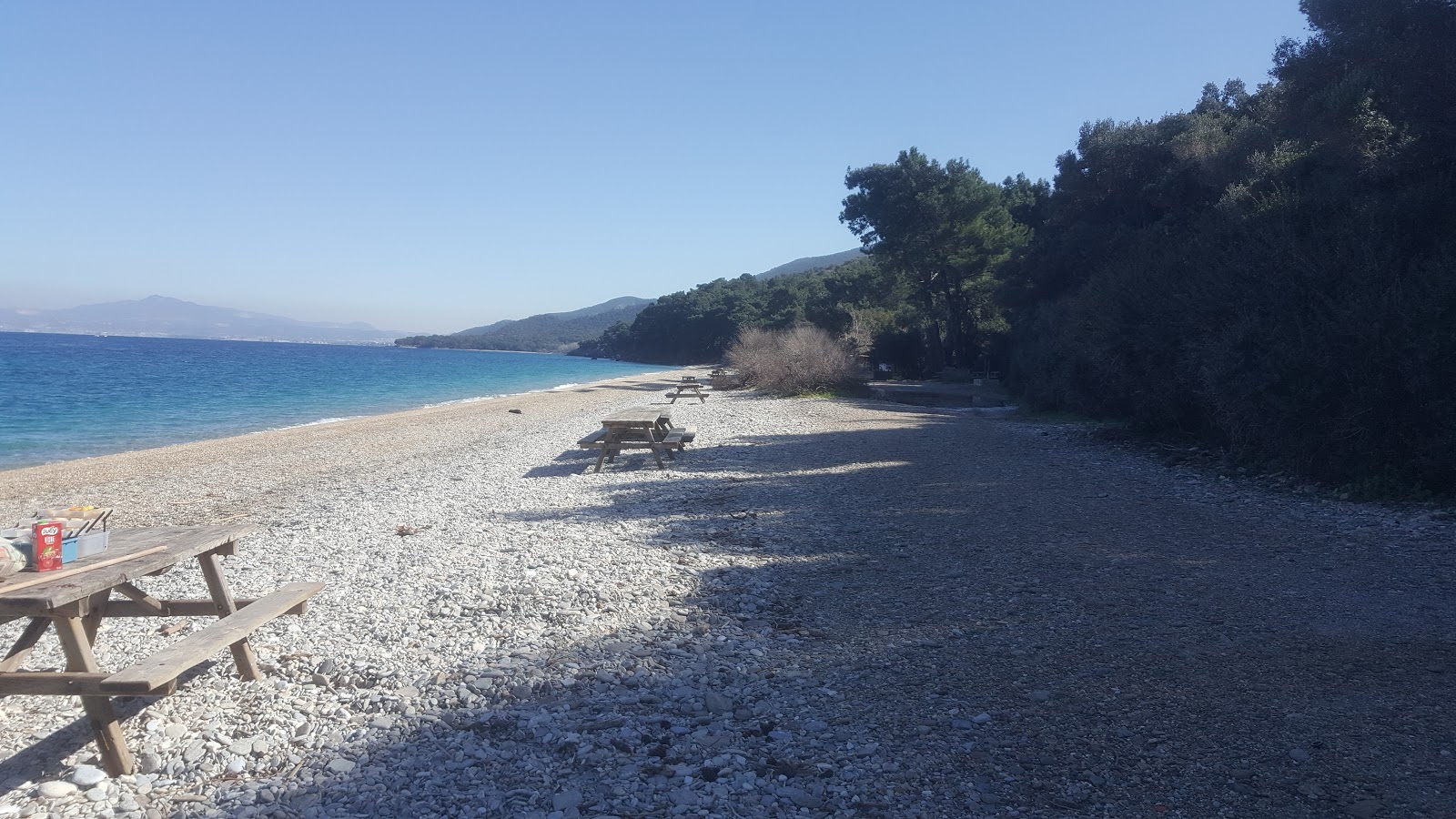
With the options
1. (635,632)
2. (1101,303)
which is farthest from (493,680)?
(1101,303)

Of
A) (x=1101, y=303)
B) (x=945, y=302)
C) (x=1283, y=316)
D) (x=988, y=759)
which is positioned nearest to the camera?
(x=988, y=759)

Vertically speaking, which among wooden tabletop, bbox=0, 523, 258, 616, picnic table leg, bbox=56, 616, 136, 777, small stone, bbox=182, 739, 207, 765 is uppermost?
wooden tabletop, bbox=0, 523, 258, 616

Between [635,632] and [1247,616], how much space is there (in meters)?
3.41

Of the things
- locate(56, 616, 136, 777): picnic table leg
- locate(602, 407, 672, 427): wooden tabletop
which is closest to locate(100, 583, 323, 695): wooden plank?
locate(56, 616, 136, 777): picnic table leg

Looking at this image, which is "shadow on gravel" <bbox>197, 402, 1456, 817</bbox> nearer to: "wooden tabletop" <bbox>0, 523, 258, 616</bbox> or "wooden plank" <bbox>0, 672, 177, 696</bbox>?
"wooden plank" <bbox>0, 672, 177, 696</bbox>

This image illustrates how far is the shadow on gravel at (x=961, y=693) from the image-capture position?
3086 millimetres

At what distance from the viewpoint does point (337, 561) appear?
22.8 ft

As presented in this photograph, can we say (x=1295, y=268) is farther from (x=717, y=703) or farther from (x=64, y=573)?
(x=64, y=573)

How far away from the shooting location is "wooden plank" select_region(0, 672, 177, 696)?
337 cm

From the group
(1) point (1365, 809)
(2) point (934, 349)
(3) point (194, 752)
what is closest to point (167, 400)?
(2) point (934, 349)

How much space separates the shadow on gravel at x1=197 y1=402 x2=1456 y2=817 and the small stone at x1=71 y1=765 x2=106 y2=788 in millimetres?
592

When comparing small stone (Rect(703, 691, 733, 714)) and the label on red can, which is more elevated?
the label on red can

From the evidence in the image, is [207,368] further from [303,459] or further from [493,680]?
[493,680]

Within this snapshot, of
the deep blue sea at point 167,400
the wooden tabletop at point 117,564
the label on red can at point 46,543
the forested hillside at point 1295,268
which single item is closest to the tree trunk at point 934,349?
the forested hillside at point 1295,268
